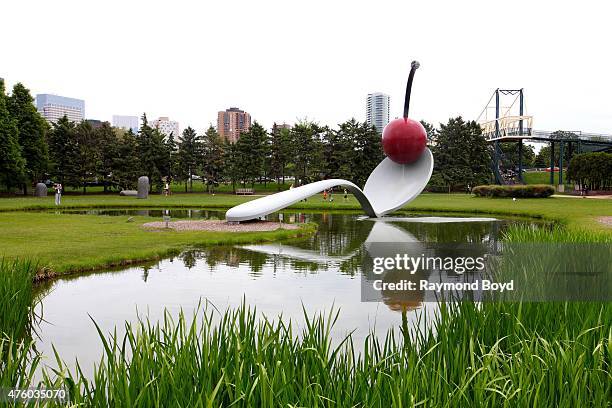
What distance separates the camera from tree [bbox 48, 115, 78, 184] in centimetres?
4128

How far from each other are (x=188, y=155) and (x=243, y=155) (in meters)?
5.16

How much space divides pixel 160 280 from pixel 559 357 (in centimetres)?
693

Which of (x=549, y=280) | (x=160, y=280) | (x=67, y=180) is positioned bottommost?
(x=160, y=280)

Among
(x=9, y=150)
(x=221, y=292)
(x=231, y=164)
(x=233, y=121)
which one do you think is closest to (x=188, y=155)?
(x=231, y=164)

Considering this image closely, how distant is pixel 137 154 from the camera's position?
45.6 meters

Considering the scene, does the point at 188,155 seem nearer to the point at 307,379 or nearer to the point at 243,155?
the point at 243,155

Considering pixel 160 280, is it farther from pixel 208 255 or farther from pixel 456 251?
pixel 456 251

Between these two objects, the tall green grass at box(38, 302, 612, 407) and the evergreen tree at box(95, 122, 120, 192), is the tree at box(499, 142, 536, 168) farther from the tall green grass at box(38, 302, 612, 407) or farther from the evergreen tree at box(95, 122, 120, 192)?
the tall green grass at box(38, 302, 612, 407)

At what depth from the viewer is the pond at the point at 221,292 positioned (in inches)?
231

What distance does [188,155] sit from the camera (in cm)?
4909

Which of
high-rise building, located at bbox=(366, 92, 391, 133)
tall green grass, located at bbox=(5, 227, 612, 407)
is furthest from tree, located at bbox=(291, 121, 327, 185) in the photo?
high-rise building, located at bbox=(366, 92, 391, 133)

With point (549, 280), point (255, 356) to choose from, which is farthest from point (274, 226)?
point (255, 356)

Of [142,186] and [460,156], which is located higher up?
[460,156]

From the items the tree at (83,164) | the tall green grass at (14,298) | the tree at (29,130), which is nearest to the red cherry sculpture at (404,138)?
the tall green grass at (14,298)
